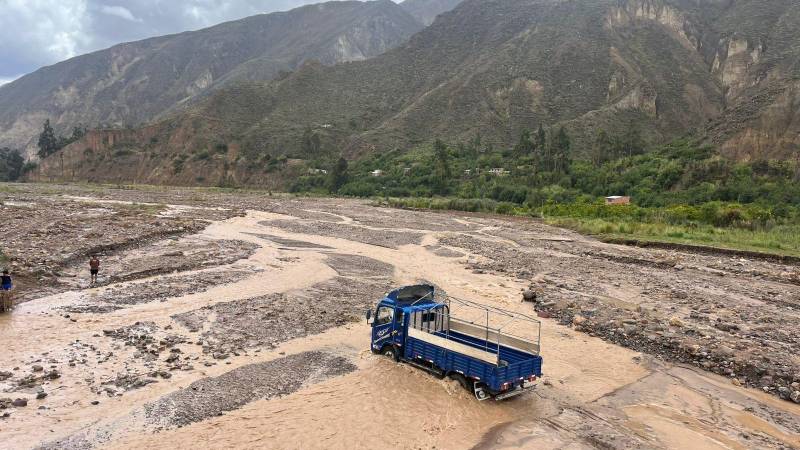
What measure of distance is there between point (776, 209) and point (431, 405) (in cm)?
4627

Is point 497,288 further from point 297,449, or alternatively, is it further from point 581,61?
point 581,61

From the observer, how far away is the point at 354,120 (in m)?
135

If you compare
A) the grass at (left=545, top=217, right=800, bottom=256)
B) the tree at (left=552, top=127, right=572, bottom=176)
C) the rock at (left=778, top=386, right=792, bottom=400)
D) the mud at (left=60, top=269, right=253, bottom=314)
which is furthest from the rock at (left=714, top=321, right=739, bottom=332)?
the tree at (left=552, top=127, right=572, bottom=176)

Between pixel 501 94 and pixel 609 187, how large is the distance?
203 feet

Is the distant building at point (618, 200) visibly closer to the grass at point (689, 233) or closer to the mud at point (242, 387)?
the grass at point (689, 233)

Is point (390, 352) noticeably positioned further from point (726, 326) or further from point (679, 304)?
point (679, 304)

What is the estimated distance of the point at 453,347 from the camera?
515 inches

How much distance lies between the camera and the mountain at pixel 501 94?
116m

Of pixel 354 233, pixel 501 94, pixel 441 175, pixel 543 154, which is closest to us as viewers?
pixel 354 233

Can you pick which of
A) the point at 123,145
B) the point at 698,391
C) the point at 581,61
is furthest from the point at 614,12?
the point at 698,391

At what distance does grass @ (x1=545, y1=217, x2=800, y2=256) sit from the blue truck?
27.1 m

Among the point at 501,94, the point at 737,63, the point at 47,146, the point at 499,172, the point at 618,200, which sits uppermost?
the point at 737,63

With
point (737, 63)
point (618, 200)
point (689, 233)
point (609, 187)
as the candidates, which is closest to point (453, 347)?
point (689, 233)

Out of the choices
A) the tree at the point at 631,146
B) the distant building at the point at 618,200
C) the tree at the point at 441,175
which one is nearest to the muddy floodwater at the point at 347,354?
the distant building at the point at 618,200
